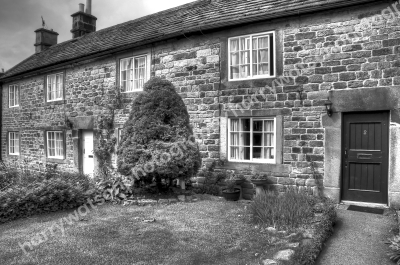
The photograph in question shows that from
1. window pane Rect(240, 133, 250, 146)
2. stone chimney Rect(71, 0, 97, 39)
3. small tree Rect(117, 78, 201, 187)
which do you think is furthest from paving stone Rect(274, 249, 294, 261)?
stone chimney Rect(71, 0, 97, 39)

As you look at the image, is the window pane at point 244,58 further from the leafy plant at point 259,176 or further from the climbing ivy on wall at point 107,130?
the climbing ivy on wall at point 107,130

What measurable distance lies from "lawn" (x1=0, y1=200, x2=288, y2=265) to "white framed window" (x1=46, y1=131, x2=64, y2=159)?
7.91 m

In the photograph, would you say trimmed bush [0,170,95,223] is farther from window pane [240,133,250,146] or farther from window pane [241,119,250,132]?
window pane [241,119,250,132]

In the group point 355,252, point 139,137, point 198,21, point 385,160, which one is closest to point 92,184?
point 139,137

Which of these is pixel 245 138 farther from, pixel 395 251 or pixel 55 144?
pixel 55 144

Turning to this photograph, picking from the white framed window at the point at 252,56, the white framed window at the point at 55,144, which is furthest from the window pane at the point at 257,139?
the white framed window at the point at 55,144

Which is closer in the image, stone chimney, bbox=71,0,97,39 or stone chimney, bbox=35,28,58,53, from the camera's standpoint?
stone chimney, bbox=71,0,97,39

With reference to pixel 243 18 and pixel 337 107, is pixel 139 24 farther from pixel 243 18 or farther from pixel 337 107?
pixel 337 107

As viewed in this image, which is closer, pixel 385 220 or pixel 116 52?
pixel 385 220

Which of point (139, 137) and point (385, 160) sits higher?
point (139, 137)

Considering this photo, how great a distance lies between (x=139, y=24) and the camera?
13375 mm

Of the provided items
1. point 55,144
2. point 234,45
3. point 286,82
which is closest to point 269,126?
point 286,82

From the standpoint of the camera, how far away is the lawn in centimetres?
446

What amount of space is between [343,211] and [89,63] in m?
10.6
